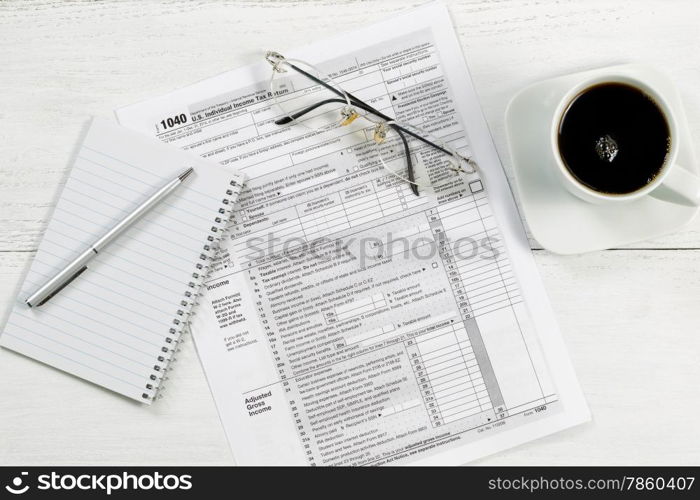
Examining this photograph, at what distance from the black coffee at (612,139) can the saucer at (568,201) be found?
5 centimetres

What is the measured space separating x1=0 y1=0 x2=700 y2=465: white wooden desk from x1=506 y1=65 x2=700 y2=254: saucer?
5cm

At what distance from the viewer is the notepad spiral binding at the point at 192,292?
71cm

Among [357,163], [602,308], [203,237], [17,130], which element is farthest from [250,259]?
[602,308]

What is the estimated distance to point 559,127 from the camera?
60 cm

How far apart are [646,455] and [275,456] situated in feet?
1.49

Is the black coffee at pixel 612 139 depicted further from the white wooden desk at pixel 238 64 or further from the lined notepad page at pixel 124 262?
the lined notepad page at pixel 124 262

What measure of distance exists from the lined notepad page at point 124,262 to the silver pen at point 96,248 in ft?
0.03

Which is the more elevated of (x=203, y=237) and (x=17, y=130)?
(x=17, y=130)

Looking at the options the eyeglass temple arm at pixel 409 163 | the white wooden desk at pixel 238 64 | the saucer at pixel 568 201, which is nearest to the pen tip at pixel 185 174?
the white wooden desk at pixel 238 64

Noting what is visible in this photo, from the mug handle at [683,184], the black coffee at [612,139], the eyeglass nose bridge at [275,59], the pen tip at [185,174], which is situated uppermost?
the eyeglass nose bridge at [275,59]

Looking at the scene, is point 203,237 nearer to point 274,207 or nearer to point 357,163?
point 274,207

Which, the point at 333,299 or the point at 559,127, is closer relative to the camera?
the point at 559,127

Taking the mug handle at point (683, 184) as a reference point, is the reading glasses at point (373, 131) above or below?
above

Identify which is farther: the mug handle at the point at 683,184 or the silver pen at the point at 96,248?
the silver pen at the point at 96,248
